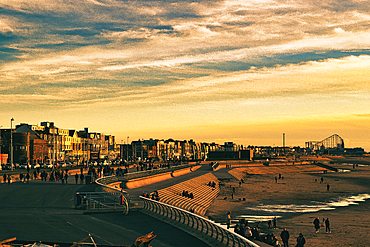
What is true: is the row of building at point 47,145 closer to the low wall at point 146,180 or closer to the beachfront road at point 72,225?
the low wall at point 146,180

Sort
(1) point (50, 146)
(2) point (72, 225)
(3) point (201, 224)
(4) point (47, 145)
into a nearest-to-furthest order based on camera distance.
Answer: (3) point (201, 224) → (2) point (72, 225) → (1) point (50, 146) → (4) point (47, 145)

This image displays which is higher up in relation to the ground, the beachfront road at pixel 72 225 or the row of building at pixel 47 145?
the row of building at pixel 47 145

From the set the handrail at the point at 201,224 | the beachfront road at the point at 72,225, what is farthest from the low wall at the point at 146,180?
the handrail at the point at 201,224

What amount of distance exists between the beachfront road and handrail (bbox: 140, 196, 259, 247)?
2.87ft

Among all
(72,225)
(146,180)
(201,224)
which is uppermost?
(201,224)

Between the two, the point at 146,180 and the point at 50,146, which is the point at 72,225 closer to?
the point at 146,180

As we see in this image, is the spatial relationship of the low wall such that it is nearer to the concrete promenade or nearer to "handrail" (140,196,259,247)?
the concrete promenade

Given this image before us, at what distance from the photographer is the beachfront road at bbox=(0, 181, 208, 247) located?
1775cm

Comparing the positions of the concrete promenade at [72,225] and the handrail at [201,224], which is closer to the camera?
the handrail at [201,224]

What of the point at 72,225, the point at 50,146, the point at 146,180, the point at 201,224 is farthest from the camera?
the point at 50,146

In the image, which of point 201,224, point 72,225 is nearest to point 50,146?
point 72,225

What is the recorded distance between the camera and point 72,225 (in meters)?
20.6

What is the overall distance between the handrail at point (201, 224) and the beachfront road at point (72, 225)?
34.5 inches

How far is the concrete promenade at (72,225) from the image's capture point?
17766mm
